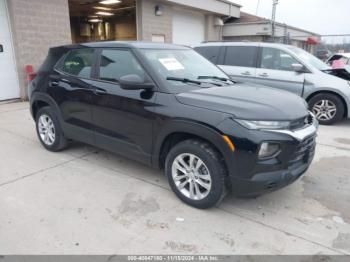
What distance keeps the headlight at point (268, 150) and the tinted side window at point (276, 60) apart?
4.72 metres

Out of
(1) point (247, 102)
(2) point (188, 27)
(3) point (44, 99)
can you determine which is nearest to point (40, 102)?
(3) point (44, 99)

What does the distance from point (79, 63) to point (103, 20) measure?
14488 millimetres

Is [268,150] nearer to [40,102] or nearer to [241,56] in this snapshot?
[40,102]

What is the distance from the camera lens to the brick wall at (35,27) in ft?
26.5

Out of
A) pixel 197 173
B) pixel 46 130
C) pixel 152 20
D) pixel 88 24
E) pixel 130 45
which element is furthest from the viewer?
pixel 88 24

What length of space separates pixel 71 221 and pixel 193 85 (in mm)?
1910

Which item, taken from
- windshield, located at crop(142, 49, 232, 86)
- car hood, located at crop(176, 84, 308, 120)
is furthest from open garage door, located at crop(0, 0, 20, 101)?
car hood, located at crop(176, 84, 308, 120)

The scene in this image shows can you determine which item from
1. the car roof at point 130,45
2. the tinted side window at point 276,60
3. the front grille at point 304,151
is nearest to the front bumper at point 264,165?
the front grille at point 304,151

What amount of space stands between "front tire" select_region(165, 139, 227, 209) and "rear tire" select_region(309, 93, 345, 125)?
15.5 feet

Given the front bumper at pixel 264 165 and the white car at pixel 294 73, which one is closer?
the front bumper at pixel 264 165

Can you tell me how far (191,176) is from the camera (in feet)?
10.3

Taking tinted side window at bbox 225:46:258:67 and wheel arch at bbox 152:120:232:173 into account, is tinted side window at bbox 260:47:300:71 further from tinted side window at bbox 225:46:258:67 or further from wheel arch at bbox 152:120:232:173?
wheel arch at bbox 152:120:232:173

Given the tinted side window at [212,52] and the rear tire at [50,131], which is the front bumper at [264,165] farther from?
the tinted side window at [212,52]

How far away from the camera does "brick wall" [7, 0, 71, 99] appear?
807cm
